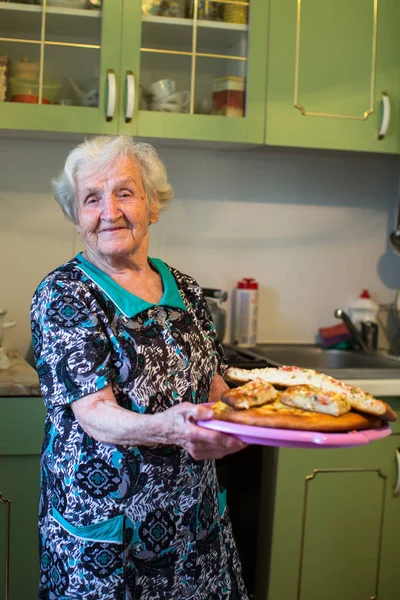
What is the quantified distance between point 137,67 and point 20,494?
118 cm

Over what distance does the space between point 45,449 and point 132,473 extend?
0.18 m

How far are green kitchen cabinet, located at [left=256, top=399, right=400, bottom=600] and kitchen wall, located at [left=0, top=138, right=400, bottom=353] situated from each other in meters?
0.62

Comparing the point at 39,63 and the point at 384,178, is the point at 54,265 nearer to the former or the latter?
the point at 39,63

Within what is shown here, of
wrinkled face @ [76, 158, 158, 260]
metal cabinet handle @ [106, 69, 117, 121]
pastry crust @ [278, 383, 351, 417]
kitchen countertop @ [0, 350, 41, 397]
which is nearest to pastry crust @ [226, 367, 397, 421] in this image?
pastry crust @ [278, 383, 351, 417]

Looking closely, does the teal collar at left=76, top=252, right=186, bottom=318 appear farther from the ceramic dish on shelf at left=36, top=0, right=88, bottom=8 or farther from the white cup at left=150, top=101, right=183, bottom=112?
the ceramic dish on shelf at left=36, top=0, right=88, bottom=8

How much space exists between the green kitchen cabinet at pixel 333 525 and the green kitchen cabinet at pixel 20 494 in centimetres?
64

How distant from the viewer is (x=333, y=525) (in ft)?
7.16

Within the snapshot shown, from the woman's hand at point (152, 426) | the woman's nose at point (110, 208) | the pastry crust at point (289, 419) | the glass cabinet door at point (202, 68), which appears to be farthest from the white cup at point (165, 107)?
the pastry crust at point (289, 419)

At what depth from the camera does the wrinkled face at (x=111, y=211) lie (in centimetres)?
146

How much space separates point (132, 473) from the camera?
1399 millimetres

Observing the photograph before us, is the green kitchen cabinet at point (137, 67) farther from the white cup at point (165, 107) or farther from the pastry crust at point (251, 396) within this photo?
the pastry crust at point (251, 396)

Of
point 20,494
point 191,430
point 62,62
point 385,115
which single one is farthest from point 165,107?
point 191,430

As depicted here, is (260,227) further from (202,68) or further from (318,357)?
(202,68)

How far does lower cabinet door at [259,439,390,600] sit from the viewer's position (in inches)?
85.0
